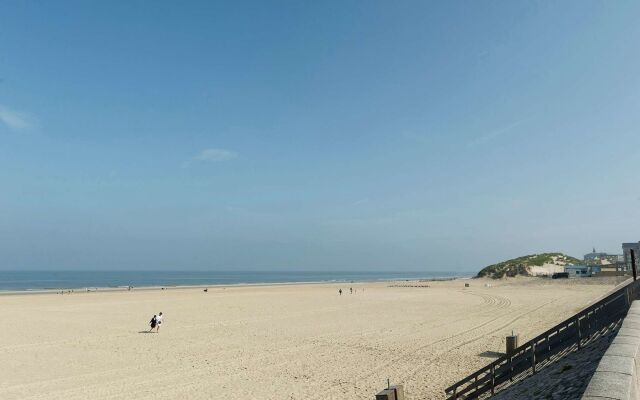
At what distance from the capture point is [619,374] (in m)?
4.86

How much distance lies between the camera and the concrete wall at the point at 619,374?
13.9 ft

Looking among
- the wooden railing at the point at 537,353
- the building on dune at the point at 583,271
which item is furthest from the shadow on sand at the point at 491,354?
the building on dune at the point at 583,271

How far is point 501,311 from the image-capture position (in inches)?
1351

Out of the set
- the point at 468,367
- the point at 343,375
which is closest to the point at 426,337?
the point at 468,367

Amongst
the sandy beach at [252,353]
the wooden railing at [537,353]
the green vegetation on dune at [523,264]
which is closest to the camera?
the wooden railing at [537,353]

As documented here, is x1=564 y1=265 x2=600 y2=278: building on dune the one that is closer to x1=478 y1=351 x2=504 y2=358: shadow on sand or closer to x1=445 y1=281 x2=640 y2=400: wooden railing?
x1=478 y1=351 x2=504 y2=358: shadow on sand

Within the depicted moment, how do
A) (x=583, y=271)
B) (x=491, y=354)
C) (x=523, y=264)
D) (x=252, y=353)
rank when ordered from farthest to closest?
(x=523, y=264) < (x=583, y=271) < (x=252, y=353) < (x=491, y=354)

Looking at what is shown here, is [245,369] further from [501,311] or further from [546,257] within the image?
[546,257]

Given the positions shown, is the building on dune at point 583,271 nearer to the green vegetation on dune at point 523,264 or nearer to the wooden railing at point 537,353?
the green vegetation on dune at point 523,264

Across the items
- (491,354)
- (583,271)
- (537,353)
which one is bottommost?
(491,354)

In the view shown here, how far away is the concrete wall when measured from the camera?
425cm

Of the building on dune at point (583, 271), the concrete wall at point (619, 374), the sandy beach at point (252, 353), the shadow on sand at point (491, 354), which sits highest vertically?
the concrete wall at point (619, 374)

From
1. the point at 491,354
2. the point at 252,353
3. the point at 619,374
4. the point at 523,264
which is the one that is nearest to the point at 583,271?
the point at 523,264

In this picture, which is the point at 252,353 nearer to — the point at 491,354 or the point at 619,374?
the point at 491,354
